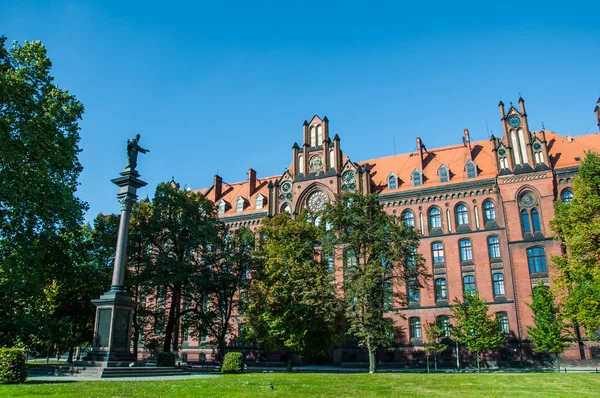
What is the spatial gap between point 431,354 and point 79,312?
3017 cm

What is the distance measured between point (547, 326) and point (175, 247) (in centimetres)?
2987

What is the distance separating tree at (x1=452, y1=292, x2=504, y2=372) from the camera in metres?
37.1

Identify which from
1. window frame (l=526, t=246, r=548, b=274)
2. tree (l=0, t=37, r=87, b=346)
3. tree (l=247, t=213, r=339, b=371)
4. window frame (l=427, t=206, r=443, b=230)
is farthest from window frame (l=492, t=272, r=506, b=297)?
tree (l=0, t=37, r=87, b=346)

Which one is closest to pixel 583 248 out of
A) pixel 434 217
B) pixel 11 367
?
pixel 434 217

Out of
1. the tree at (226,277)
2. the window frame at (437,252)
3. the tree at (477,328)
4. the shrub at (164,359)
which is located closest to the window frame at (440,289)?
the window frame at (437,252)

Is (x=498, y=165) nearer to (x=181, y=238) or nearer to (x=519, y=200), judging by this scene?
(x=519, y=200)

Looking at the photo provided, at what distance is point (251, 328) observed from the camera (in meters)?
36.4

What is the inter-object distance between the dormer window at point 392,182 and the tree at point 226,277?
17013mm

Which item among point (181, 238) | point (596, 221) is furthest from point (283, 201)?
point (596, 221)

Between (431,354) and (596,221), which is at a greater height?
(596,221)

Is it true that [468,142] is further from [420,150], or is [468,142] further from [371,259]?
[371,259]

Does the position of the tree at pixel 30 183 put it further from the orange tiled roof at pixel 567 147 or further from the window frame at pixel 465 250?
the orange tiled roof at pixel 567 147

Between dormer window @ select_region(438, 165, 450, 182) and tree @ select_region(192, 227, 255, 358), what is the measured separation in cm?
2080

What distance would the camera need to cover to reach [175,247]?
133ft
